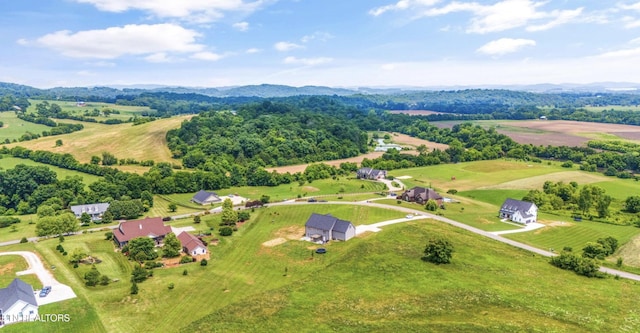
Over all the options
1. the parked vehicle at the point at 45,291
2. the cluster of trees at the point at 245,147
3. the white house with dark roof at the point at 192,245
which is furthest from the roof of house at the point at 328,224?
the cluster of trees at the point at 245,147

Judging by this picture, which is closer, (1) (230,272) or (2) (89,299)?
(2) (89,299)

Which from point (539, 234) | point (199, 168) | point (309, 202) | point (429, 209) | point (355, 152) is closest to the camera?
point (539, 234)

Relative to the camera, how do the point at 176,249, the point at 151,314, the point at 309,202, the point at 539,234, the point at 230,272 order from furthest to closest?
the point at 309,202 < the point at 539,234 < the point at 176,249 < the point at 230,272 < the point at 151,314

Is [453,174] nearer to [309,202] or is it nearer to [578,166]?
[578,166]

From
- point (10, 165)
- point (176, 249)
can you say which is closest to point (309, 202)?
point (176, 249)
